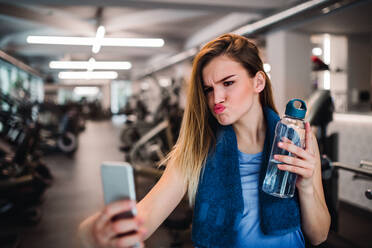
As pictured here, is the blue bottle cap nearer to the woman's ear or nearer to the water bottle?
the water bottle

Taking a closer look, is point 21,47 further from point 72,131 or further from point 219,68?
point 219,68

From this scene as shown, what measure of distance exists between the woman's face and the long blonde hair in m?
0.03

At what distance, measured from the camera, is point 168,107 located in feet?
22.0

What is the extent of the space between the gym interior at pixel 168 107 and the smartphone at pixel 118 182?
3 centimetres

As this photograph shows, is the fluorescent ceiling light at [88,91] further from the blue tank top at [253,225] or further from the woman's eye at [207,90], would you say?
the blue tank top at [253,225]

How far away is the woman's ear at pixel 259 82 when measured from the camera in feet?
3.37

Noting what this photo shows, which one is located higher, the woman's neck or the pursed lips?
the pursed lips

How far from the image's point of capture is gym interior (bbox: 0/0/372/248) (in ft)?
8.54

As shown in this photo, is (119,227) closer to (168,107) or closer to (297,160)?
(297,160)

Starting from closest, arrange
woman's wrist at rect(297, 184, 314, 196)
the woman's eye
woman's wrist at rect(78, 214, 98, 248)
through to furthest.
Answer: woman's wrist at rect(78, 214, 98, 248) < woman's wrist at rect(297, 184, 314, 196) < the woman's eye

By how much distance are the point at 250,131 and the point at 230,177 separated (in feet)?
0.67

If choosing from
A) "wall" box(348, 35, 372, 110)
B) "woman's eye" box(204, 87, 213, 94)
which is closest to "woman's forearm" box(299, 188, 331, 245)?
"woman's eye" box(204, 87, 213, 94)

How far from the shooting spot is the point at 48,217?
346cm

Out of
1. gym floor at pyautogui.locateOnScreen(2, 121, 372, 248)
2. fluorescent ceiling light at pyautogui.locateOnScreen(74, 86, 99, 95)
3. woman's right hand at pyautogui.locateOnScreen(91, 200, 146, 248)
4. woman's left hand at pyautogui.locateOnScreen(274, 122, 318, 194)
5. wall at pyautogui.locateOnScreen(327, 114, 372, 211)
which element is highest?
fluorescent ceiling light at pyautogui.locateOnScreen(74, 86, 99, 95)
